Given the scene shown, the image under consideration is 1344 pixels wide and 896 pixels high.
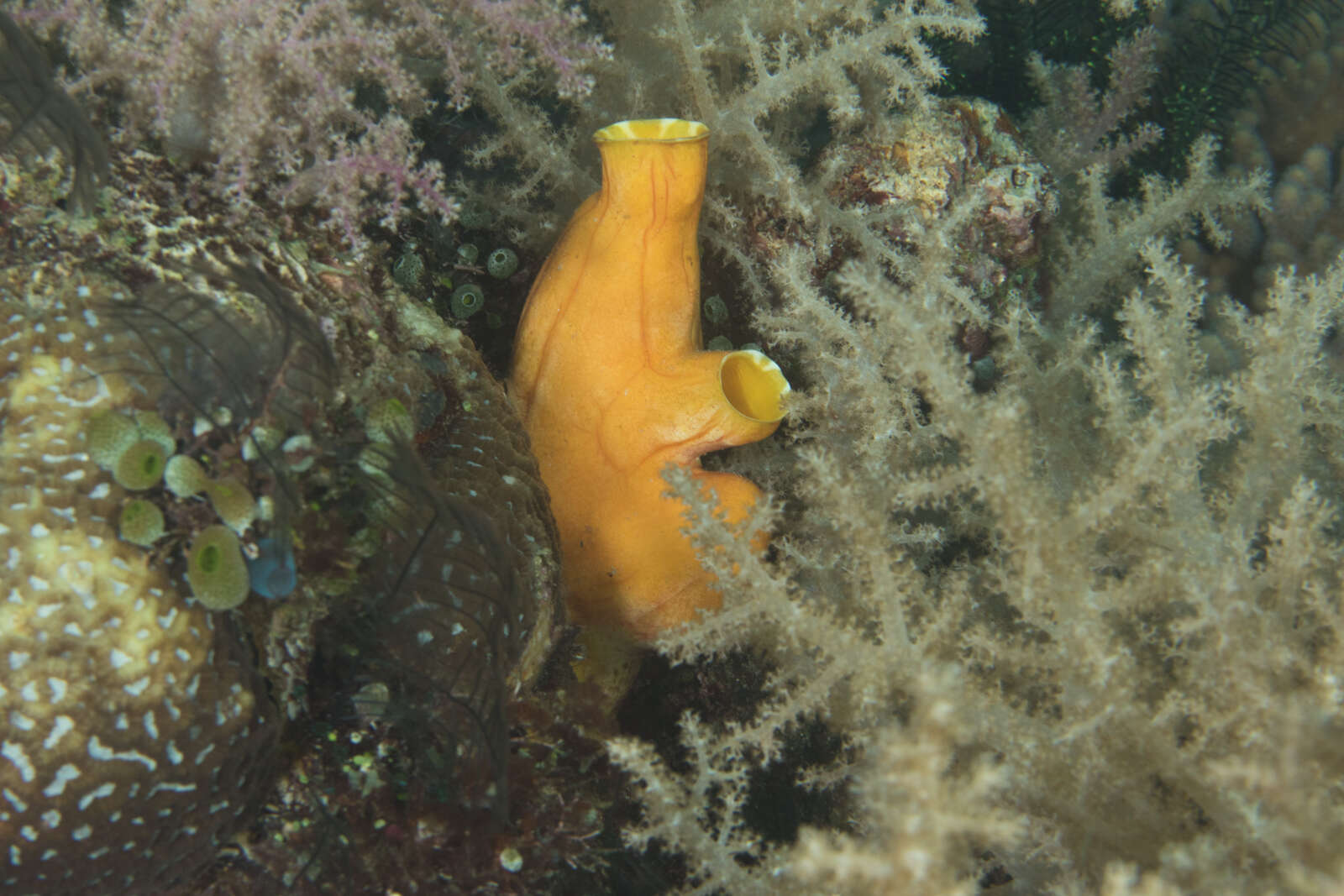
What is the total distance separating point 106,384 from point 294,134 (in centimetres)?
111

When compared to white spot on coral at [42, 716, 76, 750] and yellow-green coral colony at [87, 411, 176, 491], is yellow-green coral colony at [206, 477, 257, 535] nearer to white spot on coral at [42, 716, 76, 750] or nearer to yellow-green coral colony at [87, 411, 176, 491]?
yellow-green coral colony at [87, 411, 176, 491]

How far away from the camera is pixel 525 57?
9.58 feet

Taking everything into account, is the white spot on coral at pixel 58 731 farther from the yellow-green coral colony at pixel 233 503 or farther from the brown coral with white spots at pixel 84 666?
the yellow-green coral colony at pixel 233 503

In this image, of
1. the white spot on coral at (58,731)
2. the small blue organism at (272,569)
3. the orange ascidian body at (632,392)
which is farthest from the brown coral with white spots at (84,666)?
the orange ascidian body at (632,392)

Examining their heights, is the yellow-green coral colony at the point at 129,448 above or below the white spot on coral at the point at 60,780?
above

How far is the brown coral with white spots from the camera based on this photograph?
1572 millimetres

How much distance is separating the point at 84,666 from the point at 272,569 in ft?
1.28

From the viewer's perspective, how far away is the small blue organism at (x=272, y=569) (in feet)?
5.82

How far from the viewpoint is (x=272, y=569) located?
1.78 metres

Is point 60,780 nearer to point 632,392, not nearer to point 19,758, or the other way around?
point 19,758

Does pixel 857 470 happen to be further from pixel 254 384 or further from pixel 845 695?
pixel 254 384

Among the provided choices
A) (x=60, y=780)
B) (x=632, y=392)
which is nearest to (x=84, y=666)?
(x=60, y=780)

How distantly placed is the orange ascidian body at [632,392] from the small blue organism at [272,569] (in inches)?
45.4

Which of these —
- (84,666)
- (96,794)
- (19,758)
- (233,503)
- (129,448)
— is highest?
(129,448)
